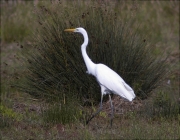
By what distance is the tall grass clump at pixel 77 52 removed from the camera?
9219 mm

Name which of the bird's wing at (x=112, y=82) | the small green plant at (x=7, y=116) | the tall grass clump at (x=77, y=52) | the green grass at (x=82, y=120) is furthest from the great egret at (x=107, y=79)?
the small green plant at (x=7, y=116)

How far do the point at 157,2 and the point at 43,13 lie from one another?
7.59 m

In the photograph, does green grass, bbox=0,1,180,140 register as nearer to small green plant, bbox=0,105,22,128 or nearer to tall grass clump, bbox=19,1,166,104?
small green plant, bbox=0,105,22,128

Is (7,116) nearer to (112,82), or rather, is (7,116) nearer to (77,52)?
(77,52)

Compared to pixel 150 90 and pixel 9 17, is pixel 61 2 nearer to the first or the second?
pixel 150 90

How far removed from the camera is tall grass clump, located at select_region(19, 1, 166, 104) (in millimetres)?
9219

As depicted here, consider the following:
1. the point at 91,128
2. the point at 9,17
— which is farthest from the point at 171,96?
the point at 9,17

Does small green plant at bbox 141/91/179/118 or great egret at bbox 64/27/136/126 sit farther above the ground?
great egret at bbox 64/27/136/126

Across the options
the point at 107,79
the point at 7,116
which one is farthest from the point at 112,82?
the point at 7,116

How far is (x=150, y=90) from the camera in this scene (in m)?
9.88

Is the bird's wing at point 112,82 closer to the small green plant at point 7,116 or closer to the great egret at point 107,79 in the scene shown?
the great egret at point 107,79

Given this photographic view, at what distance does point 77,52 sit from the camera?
30.2 feet

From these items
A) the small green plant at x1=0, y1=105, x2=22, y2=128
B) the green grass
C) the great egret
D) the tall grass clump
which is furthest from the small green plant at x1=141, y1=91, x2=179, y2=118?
the small green plant at x1=0, y1=105, x2=22, y2=128

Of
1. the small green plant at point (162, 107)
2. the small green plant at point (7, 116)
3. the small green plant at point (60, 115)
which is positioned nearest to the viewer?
the small green plant at point (7, 116)
